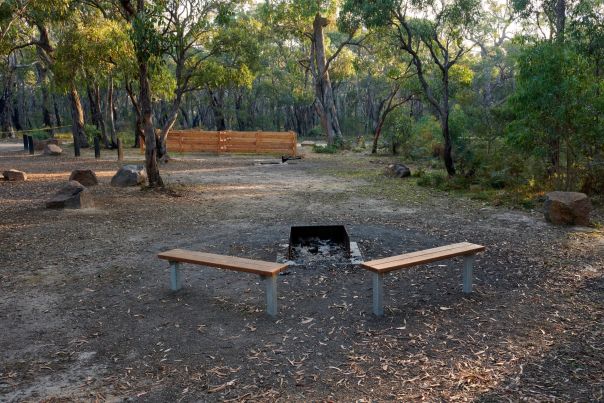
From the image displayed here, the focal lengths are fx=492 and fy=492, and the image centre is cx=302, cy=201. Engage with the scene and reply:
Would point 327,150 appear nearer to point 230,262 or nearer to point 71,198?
point 71,198

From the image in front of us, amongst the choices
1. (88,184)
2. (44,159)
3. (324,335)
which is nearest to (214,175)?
(88,184)

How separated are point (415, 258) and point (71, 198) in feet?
24.8

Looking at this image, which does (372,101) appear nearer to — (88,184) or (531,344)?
(88,184)

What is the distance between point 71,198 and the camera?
990 centimetres

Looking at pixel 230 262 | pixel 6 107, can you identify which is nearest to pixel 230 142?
pixel 230 262

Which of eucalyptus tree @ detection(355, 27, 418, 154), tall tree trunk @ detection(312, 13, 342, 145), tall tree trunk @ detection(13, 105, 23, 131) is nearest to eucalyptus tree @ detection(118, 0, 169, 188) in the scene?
eucalyptus tree @ detection(355, 27, 418, 154)

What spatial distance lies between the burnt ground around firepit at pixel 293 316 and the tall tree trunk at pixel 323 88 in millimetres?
19141

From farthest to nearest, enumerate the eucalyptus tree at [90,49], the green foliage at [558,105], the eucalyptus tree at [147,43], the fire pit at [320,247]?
the eucalyptus tree at [90,49] < the eucalyptus tree at [147,43] < the green foliage at [558,105] < the fire pit at [320,247]

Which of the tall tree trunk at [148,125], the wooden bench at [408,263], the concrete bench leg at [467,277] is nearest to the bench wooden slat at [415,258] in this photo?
the wooden bench at [408,263]

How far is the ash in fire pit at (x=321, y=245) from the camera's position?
6648 millimetres

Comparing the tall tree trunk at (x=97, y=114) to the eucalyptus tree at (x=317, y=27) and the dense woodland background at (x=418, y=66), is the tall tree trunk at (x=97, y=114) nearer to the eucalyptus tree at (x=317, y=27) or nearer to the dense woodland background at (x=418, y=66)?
the dense woodland background at (x=418, y=66)

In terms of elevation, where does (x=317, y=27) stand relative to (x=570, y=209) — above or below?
above

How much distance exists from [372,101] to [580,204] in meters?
46.5

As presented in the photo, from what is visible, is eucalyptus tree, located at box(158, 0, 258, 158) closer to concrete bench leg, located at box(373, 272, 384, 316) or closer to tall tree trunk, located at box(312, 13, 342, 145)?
tall tree trunk, located at box(312, 13, 342, 145)
